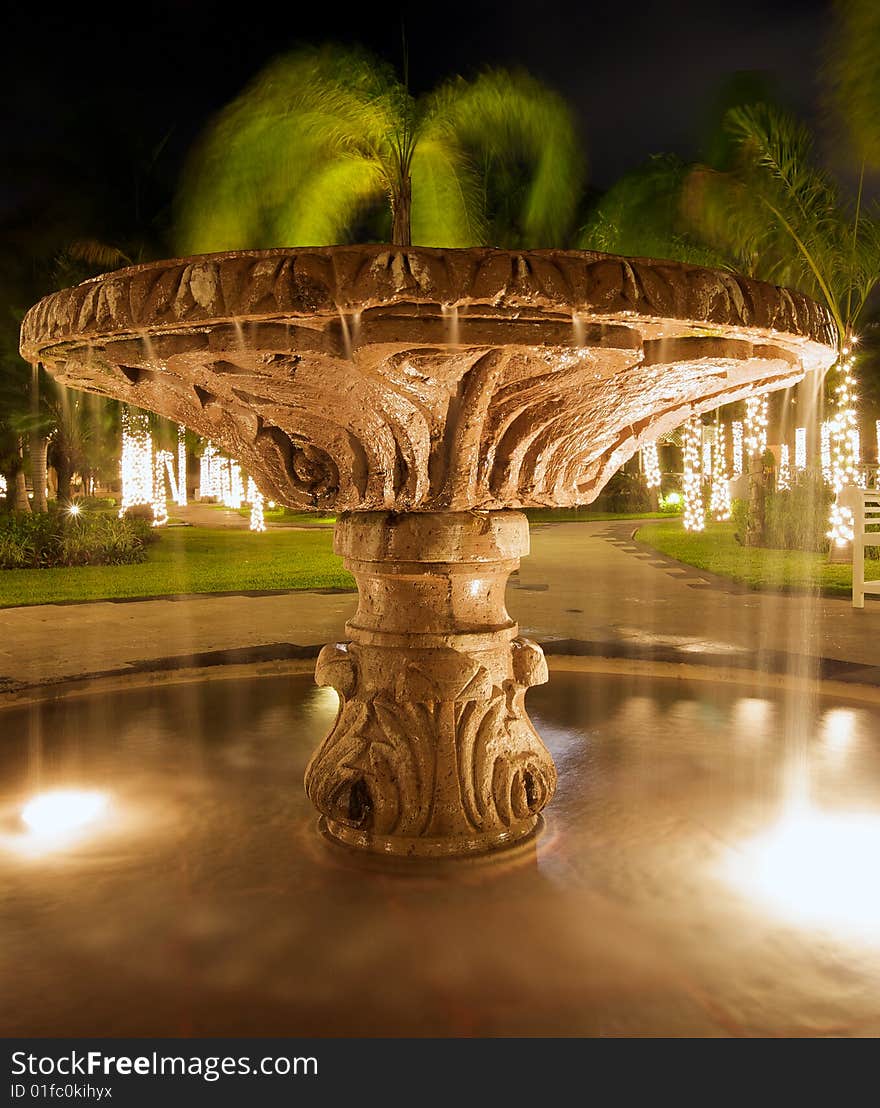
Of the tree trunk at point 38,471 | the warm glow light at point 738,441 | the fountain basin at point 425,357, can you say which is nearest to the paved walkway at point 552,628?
the fountain basin at point 425,357

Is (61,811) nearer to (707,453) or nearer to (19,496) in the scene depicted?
(19,496)

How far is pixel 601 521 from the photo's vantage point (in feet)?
87.8

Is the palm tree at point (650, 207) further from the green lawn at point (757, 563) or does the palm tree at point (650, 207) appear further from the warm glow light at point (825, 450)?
the green lawn at point (757, 563)

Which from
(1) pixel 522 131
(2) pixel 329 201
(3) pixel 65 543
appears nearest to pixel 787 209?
(1) pixel 522 131

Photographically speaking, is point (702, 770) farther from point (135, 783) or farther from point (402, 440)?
point (135, 783)

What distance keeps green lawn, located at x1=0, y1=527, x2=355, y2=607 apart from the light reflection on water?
691cm

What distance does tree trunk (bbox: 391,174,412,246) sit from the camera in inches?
211

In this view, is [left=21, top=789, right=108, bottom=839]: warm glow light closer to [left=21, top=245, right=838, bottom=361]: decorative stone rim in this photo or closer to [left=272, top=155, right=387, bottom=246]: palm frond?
[left=21, top=245, right=838, bottom=361]: decorative stone rim

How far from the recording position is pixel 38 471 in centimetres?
2094

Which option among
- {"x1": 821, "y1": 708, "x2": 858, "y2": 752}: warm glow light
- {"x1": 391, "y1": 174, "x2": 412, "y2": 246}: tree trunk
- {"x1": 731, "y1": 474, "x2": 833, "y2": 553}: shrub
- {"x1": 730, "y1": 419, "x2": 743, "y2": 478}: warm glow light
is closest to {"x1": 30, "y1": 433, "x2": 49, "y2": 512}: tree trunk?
{"x1": 731, "y1": 474, "x2": 833, "y2": 553}: shrub

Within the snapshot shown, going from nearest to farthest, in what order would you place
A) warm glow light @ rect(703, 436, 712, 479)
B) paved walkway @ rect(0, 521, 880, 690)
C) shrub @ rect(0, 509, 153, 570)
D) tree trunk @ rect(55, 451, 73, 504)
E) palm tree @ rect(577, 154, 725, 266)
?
paved walkway @ rect(0, 521, 880, 690)
palm tree @ rect(577, 154, 725, 266)
shrub @ rect(0, 509, 153, 570)
tree trunk @ rect(55, 451, 73, 504)
warm glow light @ rect(703, 436, 712, 479)

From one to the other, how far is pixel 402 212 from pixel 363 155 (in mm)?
716

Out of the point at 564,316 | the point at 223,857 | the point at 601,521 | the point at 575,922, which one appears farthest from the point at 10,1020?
the point at 601,521

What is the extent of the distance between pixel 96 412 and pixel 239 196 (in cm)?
1625
